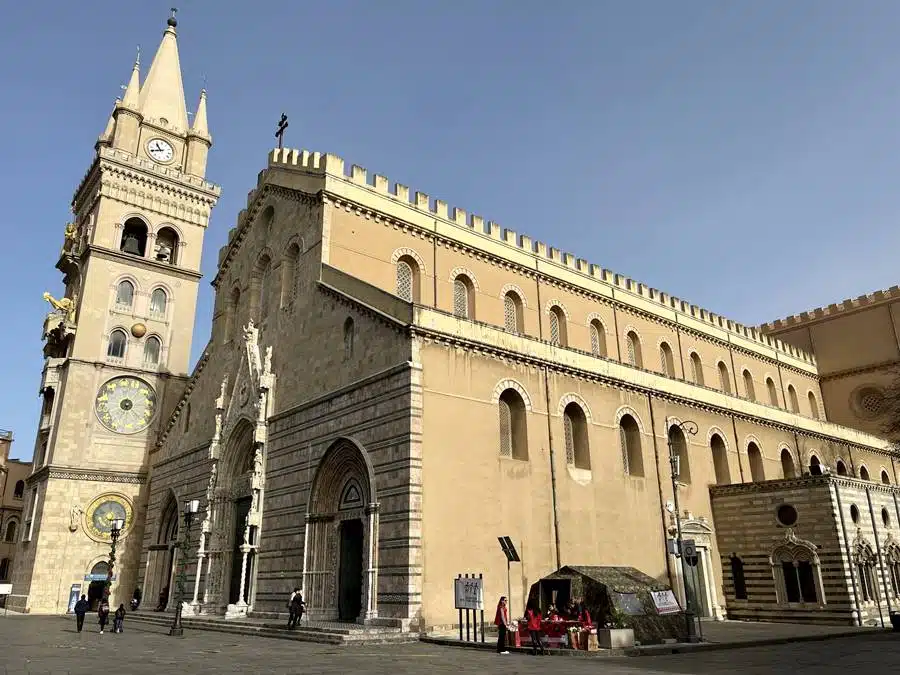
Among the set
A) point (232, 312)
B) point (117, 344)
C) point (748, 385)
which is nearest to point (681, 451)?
point (748, 385)

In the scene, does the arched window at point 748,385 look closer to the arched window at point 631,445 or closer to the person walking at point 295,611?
the arched window at point 631,445

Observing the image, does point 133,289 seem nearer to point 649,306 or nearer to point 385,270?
point 385,270

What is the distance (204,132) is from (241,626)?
34001 mm

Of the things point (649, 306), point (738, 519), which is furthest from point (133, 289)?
point (738, 519)

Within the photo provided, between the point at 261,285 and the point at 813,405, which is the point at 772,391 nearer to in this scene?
the point at 813,405

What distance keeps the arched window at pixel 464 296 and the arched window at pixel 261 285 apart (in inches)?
303

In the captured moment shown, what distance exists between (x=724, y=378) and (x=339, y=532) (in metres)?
25.7

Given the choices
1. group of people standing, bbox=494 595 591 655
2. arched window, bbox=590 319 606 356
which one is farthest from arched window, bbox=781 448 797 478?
group of people standing, bbox=494 595 591 655

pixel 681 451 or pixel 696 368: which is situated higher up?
pixel 696 368

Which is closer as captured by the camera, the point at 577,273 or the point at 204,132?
the point at 577,273

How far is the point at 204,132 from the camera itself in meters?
45.9

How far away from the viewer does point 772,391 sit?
42750 millimetres

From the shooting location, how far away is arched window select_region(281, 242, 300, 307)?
2791 centimetres

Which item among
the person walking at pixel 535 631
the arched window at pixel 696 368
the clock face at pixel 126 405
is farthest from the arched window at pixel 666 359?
the clock face at pixel 126 405
